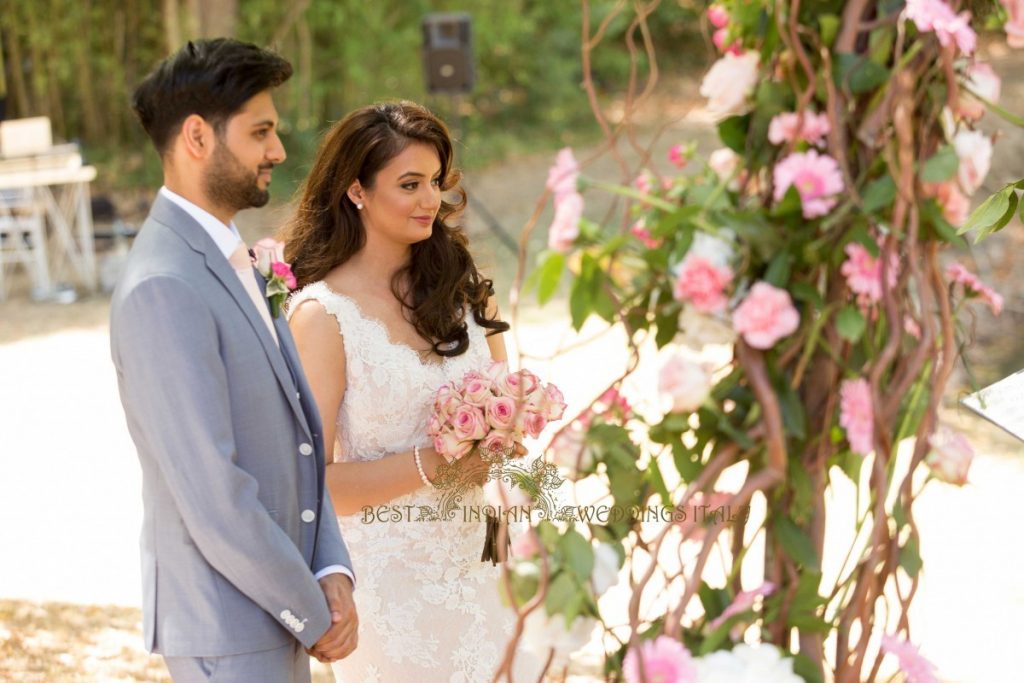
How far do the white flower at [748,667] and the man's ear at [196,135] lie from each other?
1.06 meters

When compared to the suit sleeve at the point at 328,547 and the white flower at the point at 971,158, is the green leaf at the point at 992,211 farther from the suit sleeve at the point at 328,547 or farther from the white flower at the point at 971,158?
the suit sleeve at the point at 328,547

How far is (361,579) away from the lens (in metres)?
2.63

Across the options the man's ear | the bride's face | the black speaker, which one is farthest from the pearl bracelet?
the black speaker

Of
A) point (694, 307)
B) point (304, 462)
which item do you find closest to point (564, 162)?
point (694, 307)

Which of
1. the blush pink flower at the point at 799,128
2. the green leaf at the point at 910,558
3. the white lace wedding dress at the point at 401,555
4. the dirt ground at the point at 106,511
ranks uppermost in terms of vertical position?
the blush pink flower at the point at 799,128

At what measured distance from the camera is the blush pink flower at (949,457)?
1.24 meters

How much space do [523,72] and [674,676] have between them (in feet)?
55.3

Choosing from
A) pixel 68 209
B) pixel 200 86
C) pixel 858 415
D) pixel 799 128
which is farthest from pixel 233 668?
pixel 68 209

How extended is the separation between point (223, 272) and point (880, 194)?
1.04 metres

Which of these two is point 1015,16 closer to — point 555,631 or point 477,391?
point 555,631

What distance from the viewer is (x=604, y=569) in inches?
48.1

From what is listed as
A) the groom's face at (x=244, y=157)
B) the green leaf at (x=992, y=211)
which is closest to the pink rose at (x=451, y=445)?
the groom's face at (x=244, y=157)

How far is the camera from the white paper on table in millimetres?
2121

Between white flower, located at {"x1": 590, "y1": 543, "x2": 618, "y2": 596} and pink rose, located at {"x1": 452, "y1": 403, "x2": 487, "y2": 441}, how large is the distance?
1.22 meters
